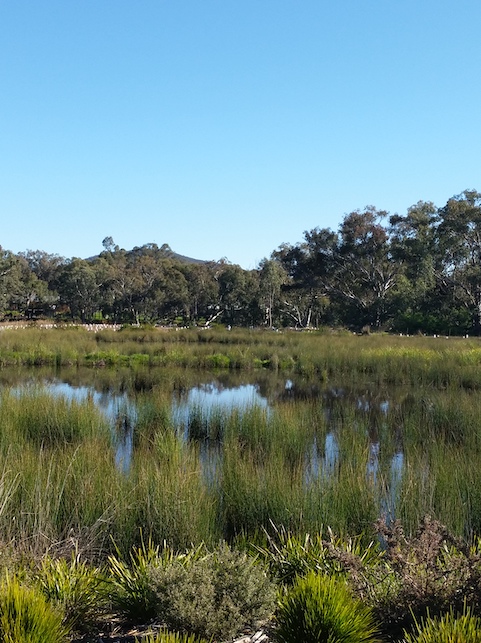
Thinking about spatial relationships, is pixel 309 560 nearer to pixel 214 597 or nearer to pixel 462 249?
pixel 214 597

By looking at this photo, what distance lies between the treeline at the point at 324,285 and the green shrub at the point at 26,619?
118 feet

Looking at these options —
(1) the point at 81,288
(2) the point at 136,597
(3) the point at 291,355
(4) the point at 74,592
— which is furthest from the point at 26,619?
(1) the point at 81,288

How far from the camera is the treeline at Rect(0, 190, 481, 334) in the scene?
4112cm

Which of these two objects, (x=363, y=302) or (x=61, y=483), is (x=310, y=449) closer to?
(x=61, y=483)

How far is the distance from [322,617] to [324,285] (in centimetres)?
4724

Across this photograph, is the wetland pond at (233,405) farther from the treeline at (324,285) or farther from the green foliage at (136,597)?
the treeline at (324,285)

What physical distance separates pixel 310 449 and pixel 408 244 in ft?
123

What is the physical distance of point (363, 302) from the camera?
155 ft

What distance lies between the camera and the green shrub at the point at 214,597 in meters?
2.96

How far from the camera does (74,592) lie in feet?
10.9

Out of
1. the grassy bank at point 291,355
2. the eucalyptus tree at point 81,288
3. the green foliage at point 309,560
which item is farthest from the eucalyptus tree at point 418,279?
the green foliage at point 309,560

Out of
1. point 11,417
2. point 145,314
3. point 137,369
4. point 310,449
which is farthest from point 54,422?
point 145,314

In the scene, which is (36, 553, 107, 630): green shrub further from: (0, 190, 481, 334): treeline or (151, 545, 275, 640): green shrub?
(0, 190, 481, 334): treeline

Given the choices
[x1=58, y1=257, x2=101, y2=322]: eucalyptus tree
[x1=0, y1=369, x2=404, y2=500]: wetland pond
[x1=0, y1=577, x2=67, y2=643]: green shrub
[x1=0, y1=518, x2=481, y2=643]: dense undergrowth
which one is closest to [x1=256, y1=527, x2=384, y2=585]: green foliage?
[x1=0, y1=518, x2=481, y2=643]: dense undergrowth
